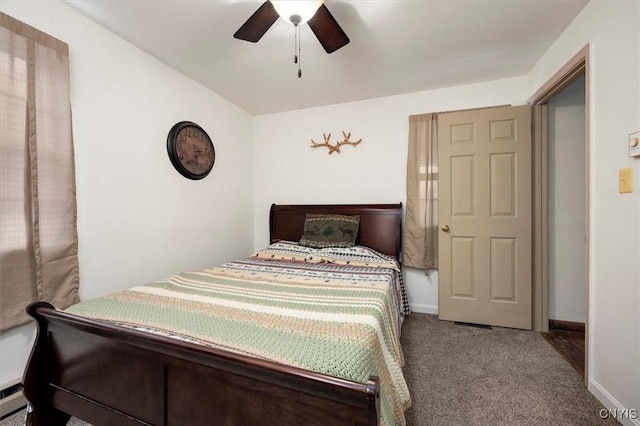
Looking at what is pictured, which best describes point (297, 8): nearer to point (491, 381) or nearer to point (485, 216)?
point (485, 216)

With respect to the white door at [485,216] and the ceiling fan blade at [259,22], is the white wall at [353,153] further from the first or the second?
the ceiling fan blade at [259,22]

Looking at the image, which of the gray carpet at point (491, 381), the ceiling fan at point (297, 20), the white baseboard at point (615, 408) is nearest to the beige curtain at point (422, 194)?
the gray carpet at point (491, 381)

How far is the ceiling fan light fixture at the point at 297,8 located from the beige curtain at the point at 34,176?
1410 millimetres

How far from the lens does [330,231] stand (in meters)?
2.85

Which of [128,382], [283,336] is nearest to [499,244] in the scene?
[283,336]

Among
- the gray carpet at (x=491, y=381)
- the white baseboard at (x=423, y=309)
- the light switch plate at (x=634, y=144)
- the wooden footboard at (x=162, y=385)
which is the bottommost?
the gray carpet at (x=491, y=381)

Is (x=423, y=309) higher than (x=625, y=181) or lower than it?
lower

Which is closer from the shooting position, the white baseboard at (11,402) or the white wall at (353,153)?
the white baseboard at (11,402)

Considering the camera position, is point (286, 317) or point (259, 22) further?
point (259, 22)

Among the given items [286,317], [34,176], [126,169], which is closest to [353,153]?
[126,169]

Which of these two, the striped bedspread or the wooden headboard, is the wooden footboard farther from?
the wooden headboard

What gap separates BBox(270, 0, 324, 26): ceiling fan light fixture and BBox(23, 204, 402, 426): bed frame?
166 cm

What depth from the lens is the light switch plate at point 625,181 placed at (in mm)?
1333

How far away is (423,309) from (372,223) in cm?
110
